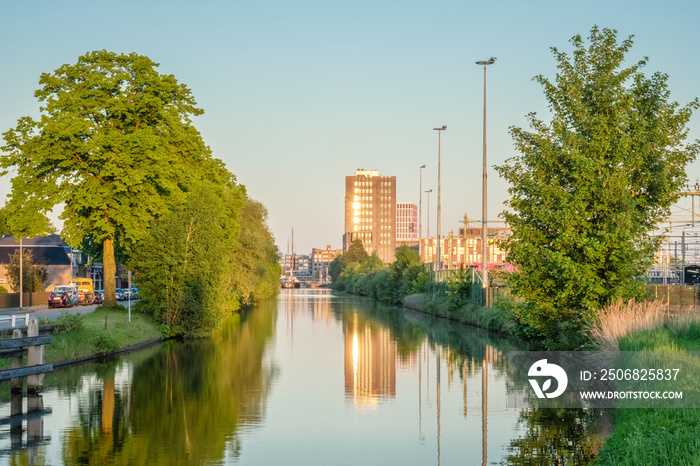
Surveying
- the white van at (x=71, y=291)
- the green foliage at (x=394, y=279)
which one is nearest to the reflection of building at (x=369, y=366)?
the white van at (x=71, y=291)

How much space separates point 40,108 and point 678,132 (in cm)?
2927

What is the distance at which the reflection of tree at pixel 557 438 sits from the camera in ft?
41.6

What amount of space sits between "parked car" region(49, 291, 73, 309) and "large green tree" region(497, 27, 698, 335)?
148ft

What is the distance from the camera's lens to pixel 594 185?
74.4 ft

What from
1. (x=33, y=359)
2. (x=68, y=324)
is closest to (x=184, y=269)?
(x=68, y=324)

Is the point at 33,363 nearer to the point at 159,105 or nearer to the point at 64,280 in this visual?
the point at 159,105

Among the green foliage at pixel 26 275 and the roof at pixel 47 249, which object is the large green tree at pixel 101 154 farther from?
the roof at pixel 47 249

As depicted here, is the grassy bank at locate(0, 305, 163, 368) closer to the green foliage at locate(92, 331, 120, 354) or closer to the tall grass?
the green foliage at locate(92, 331, 120, 354)

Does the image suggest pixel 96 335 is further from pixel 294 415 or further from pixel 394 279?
pixel 394 279

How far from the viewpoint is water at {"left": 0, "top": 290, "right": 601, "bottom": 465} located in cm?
1290

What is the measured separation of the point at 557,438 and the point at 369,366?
12.4 metres

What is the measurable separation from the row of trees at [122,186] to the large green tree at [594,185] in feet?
59.6

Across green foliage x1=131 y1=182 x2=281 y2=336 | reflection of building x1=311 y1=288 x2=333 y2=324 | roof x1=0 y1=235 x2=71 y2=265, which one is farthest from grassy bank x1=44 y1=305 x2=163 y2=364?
roof x1=0 y1=235 x2=71 y2=265

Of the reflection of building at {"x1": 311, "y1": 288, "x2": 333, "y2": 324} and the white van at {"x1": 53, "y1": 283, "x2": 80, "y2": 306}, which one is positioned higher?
the white van at {"x1": 53, "y1": 283, "x2": 80, "y2": 306}
